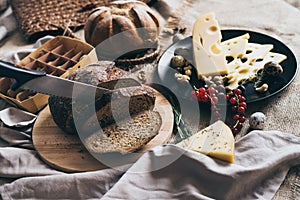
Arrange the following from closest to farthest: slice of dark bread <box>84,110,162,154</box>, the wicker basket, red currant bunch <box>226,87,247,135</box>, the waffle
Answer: slice of dark bread <box>84,110,162,154</box> → red currant bunch <box>226,87,247,135</box> → the waffle → the wicker basket

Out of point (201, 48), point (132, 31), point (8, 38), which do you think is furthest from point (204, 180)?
point (8, 38)

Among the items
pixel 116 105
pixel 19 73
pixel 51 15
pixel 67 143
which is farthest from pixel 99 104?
pixel 51 15

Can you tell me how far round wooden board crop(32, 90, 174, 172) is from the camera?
1.61 meters

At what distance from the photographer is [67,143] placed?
171 centimetres

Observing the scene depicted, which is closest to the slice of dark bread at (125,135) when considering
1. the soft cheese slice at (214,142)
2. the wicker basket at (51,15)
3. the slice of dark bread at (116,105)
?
the slice of dark bread at (116,105)

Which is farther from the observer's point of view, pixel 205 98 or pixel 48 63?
pixel 48 63

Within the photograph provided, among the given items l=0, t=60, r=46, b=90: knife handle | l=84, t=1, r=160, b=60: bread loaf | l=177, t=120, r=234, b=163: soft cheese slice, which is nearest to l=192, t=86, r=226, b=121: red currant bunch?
l=177, t=120, r=234, b=163: soft cheese slice

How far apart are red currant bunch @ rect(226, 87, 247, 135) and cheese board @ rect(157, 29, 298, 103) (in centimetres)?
4

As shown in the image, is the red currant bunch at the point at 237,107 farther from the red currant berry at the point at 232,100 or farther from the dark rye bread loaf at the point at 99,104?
the dark rye bread loaf at the point at 99,104

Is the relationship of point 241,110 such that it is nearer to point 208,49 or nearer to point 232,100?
point 232,100

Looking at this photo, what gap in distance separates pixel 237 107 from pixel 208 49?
0.37 m

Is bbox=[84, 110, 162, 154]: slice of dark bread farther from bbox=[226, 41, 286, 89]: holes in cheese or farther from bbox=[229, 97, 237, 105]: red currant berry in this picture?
bbox=[226, 41, 286, 89]: holes in cheese

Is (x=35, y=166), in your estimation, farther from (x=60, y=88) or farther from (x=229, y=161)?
(x=229, y=161)

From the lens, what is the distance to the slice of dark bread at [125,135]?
63.1 inches
